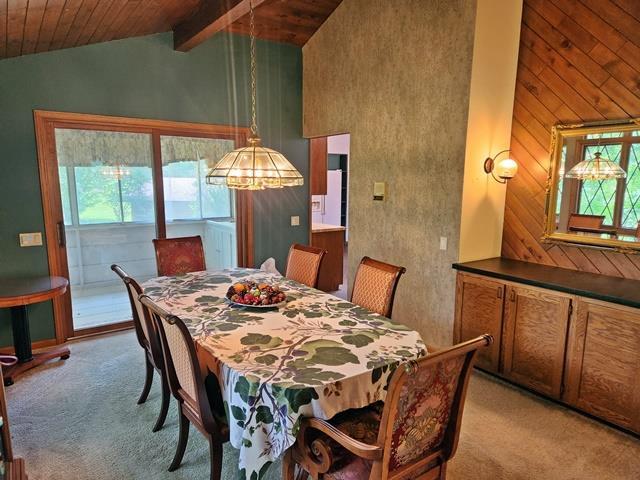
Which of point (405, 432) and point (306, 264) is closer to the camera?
point (405, 432)

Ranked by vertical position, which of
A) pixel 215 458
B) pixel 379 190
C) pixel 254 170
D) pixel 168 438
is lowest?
pixel 168 438

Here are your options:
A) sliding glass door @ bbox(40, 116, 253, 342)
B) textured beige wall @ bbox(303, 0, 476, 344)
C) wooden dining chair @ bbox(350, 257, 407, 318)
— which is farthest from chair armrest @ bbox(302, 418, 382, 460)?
sliding glass door @ bbox(40, 116, 253, 342)

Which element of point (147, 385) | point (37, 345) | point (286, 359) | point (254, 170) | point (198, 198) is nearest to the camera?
point (286, 359)

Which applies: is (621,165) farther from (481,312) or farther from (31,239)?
(31,239)

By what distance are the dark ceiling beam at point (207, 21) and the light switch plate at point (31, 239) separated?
90.8 inches

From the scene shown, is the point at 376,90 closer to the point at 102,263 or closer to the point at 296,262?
the point at 296,262

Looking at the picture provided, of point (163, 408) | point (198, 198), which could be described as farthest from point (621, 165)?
point (198, 198)

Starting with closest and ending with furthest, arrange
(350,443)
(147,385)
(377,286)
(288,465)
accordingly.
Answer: (350,443) → (288,465) → (377,286) → (147,385)

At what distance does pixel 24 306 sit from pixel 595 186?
4753 mm

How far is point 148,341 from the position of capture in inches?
106

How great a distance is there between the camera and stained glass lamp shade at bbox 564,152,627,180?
10.0 ft

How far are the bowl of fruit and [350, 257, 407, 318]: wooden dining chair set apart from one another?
22.4 inches

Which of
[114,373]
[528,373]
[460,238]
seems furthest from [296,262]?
[528,373]

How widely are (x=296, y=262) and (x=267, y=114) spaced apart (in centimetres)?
229
